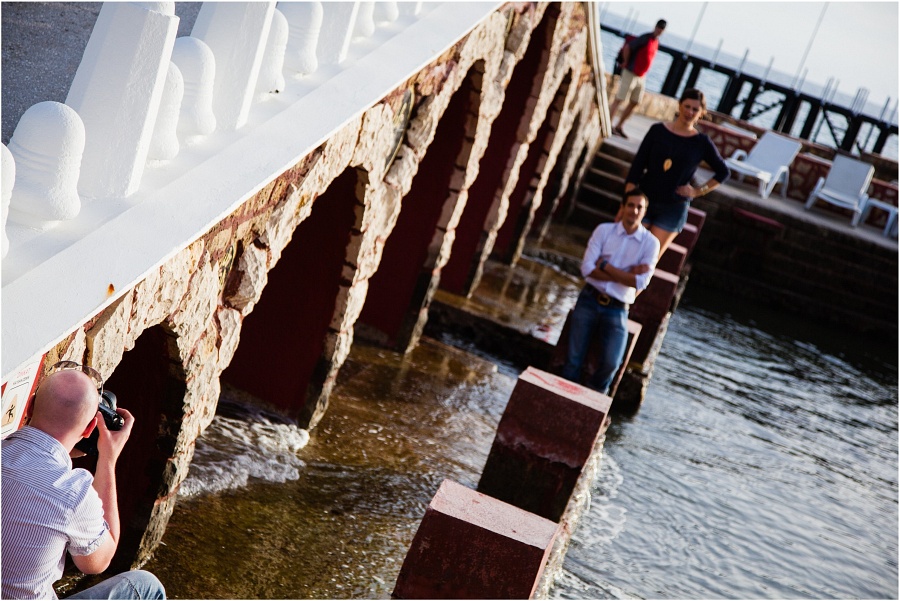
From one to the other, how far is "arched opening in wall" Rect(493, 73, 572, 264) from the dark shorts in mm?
3444

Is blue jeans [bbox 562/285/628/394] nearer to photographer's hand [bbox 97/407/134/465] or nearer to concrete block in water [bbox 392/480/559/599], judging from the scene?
concrete block in water [bbox 392/480/559/599]

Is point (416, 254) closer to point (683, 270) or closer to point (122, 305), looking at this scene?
point (122, 305)

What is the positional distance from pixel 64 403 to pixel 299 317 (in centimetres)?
396

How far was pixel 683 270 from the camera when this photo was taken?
15.5 metres

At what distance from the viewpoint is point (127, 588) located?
3385 mm

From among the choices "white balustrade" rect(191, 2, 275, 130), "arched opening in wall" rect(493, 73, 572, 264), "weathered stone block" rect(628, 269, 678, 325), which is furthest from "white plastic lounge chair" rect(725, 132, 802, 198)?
"white balustrade" rect(191, 2, 275, 130)

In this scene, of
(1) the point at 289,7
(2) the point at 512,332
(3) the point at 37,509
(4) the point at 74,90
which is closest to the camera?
(3) the point at 37,509

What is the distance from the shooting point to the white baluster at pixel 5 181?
8.56 feet

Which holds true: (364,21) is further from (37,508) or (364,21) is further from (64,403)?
(37,508)

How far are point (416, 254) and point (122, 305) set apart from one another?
540cm

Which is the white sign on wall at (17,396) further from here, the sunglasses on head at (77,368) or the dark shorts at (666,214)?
the dark shorts at (666,214)

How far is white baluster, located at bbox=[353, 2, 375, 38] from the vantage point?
474 cm

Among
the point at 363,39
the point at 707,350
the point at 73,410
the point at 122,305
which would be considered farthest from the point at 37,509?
the point at 707,350

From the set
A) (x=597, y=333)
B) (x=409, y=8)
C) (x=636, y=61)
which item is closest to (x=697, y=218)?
(x=636, y=61)
